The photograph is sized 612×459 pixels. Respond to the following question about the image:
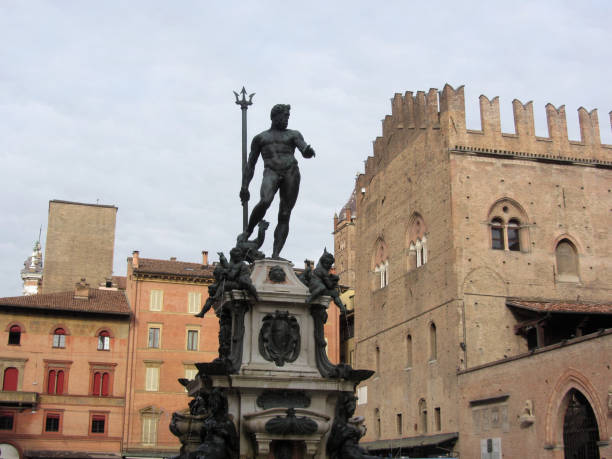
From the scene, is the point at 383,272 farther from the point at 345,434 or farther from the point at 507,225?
the point at 345,434

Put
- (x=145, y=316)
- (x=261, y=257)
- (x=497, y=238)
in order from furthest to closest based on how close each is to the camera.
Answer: (x=145, y=316) → (x=497, y=238) → (x=261, y=257)

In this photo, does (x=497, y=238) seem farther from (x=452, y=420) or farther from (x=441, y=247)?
(x=452, y=420)

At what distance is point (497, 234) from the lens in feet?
119

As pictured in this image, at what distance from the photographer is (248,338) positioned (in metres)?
10.1

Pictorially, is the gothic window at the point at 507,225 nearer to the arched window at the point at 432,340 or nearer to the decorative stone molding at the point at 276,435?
the arched window at the point at 432,340

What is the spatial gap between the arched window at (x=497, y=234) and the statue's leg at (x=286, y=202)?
25.9 m

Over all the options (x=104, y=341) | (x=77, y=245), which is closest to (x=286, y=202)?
(x=104, y=341)

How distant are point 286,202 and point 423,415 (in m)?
27.7

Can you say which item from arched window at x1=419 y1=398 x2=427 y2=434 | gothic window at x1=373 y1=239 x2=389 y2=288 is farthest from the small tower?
arched window at x1=419 y1=398 x2=427 y2=434

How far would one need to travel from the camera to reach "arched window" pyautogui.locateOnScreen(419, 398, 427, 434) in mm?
36781

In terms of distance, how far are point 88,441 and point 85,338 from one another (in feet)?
19.1

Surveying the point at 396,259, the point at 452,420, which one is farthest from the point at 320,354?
the point at 396,259

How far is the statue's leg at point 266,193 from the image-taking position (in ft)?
36.7

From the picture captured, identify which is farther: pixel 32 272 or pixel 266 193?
pixel 32 272
